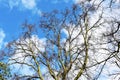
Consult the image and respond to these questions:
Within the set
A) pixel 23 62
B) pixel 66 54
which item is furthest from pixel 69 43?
pixel 23 62

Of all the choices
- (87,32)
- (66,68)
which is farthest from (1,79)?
(87,32)

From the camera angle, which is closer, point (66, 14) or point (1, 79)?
point (1, 79)

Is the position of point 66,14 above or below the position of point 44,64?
above

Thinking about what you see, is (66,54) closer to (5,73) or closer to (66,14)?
(66,14)

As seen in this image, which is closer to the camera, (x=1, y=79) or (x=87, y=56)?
(x=1, y=79)

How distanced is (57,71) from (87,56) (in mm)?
3000

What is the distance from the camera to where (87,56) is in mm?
31578

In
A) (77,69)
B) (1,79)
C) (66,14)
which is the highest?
(66,14)

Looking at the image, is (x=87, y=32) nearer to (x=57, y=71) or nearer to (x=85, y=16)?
(x=85, y=16)

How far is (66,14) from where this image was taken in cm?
3359

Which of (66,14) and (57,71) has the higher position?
(66,14)

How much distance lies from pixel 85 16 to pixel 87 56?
3.60 metres

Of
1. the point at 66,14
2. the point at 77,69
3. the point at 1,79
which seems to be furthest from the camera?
the point at 66,14

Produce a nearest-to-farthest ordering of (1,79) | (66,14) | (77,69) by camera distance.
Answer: (1,79)
(77,69)
(66,14)
